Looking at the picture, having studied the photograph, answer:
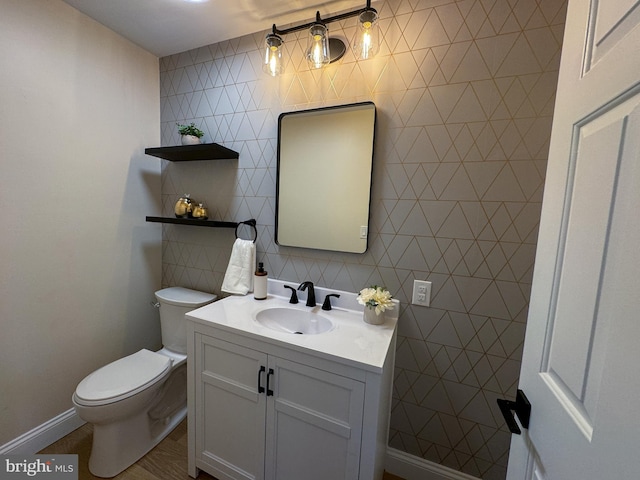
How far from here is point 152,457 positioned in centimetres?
147

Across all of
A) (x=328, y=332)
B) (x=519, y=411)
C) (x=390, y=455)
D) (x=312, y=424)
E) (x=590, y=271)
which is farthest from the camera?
(x=390, y=455)

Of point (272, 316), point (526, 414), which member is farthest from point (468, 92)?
point (272, 316)

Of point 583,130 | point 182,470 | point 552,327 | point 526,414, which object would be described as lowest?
point 182,470

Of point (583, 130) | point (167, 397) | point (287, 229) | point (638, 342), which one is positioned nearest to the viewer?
point (638, 342)

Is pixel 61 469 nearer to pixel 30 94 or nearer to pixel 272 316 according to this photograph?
pixel 272 316

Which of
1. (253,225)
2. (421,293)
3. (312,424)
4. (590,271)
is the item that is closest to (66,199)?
(253,225)

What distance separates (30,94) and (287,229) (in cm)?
146

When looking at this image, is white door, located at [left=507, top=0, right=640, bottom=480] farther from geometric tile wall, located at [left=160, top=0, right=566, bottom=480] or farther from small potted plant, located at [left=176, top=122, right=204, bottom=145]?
small potted plant, located at [left=176, top=122, right=204, bottom=145]

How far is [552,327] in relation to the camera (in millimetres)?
581

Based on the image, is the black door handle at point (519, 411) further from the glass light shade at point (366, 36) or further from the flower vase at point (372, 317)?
the glass light shade at point (366, 36)

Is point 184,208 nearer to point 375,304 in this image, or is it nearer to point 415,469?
point 375,304

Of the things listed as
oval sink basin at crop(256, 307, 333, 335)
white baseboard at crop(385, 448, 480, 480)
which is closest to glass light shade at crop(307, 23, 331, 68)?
oval sink basin at crop(256, 307, 333, 335)

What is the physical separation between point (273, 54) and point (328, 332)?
1.42m

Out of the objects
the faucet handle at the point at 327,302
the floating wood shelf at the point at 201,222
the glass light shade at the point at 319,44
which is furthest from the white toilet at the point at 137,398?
the glass light shade at the point at 319,44
